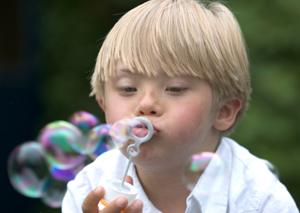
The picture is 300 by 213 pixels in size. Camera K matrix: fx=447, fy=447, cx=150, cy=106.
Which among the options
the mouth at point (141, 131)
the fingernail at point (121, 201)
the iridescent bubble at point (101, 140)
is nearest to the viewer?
the fingernail at point (121, 201)

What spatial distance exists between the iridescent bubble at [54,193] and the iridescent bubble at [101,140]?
0.58 feet

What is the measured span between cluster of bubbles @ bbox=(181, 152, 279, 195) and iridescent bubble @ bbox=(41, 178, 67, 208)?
485 millimetres

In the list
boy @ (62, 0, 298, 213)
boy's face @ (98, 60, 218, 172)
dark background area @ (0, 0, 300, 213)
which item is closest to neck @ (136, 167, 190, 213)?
boy @ (62, 0, 298, 213)

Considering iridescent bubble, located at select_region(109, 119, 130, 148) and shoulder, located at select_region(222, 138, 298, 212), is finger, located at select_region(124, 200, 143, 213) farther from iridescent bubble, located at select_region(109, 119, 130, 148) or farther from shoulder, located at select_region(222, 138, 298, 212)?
shoulder, located at select_region(222, 138, 298, 212)

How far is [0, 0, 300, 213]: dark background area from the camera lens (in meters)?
2.89

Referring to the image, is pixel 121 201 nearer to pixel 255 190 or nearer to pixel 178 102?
pixel 178 102

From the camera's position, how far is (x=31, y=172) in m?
1.77

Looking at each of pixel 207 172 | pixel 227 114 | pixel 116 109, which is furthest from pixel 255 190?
pixel 116 109

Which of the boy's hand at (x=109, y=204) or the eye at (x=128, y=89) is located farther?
the eye at (x=128, y=89)

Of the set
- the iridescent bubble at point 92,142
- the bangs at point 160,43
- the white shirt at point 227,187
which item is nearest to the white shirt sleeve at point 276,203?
the white shirt at point 227,187

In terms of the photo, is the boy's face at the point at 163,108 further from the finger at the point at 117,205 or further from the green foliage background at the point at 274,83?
the green foliage background at the point at 274,83

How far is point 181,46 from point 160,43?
7cm

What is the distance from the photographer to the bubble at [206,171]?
163 centimetres

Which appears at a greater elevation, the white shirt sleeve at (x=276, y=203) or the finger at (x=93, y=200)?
the finger at (x=93, y=200)
